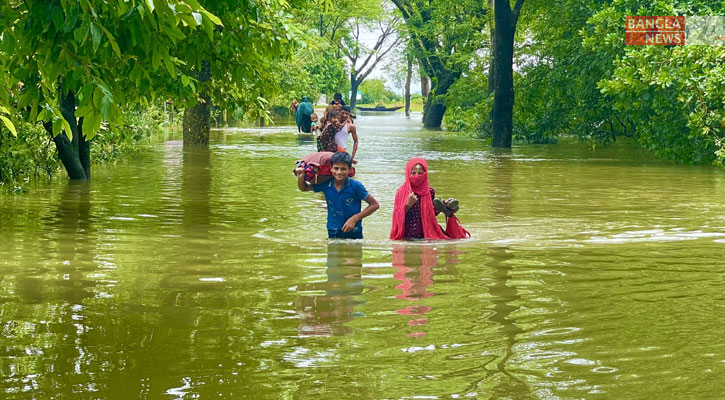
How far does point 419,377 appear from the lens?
5.47 m

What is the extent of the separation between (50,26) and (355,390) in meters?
4.31

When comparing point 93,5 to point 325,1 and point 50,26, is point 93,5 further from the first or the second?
point 325,1

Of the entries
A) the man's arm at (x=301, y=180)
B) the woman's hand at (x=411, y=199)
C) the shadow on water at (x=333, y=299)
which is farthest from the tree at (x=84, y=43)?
the woman's hand at (x=411, y=199)

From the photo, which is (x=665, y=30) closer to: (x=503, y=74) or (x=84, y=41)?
(x=503, y=74)

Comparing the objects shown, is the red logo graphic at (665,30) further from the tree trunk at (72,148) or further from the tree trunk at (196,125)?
the tree trunk at (72,148)

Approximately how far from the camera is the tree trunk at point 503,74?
3369 cm

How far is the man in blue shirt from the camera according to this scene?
1072 cm

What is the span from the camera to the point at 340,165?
10734mm

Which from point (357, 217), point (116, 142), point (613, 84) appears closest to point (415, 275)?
point (357, 217)

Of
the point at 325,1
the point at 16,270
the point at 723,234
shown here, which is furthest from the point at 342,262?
the point at 723,234

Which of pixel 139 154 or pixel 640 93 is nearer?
pixel 640 93

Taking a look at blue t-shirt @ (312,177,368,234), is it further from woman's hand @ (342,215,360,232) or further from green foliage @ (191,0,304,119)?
green foliage @ (191,0,304,119)

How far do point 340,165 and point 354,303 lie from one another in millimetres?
3431

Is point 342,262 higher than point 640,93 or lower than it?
lower
